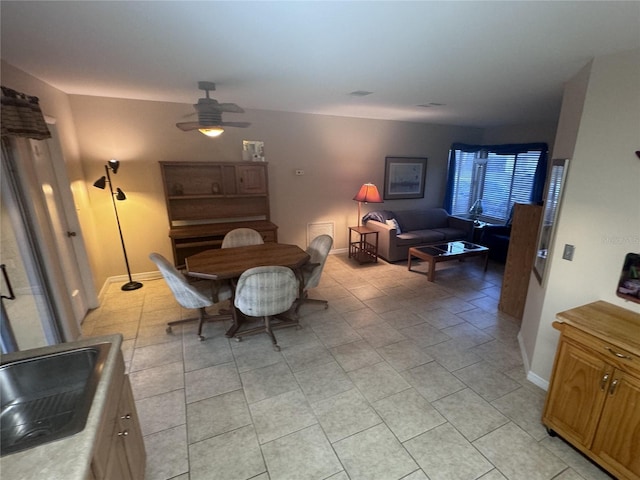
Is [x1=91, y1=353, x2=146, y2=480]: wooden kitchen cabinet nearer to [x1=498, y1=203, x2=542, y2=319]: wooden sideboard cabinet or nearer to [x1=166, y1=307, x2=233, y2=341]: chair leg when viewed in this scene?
[x1=166, y1=307, x2=233, y2=341]: chair leg

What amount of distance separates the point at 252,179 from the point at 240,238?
1172 mm

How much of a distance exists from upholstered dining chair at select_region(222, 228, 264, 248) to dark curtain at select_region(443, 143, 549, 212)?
4553 mm

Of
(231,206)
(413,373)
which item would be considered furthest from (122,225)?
(413,373)

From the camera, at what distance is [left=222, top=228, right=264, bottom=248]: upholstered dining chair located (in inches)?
146

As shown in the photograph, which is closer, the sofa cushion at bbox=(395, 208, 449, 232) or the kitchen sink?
the kitchen sink

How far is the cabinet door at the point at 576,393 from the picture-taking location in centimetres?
165

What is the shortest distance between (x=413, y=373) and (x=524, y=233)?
6.64 feet

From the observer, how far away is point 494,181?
6.17m

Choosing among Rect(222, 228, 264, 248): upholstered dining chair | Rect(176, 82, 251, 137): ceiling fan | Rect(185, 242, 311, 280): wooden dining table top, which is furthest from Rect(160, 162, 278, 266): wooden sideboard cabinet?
Rect(176, 82, 251, 137): ceiling fan

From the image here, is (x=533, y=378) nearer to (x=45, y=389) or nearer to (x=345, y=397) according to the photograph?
(x=345, y=397)

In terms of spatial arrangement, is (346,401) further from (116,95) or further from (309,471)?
(116,95)

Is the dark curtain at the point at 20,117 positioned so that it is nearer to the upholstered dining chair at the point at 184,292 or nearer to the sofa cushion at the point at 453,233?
the upholstered dining chair at the point at 184,292

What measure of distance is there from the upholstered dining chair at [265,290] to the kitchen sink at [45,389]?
1212mm

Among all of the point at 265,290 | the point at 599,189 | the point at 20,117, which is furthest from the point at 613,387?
the point at 20,117
